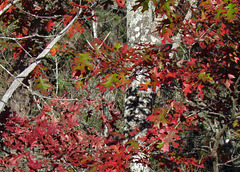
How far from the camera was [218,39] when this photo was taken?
2.18m

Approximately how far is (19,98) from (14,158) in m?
4.33

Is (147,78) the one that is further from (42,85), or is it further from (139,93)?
(42,85)

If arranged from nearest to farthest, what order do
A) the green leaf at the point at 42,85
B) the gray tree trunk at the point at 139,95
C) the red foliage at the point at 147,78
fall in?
the red foliage at the point at 147,78 < the green leaf at the point at 42,85 < the gray tree trunk at the point at 139,95

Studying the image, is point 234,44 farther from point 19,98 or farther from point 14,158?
point 19,98

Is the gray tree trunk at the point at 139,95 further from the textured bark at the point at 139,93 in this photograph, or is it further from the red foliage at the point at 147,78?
the red foliage at the point at 147,78

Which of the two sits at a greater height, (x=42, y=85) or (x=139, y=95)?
(x=42, y=85)

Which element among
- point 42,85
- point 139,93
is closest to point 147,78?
point 139,93

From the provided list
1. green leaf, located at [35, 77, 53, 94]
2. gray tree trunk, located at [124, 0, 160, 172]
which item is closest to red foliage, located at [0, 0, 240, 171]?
green leaf, located at [35, 77, 53, 94]

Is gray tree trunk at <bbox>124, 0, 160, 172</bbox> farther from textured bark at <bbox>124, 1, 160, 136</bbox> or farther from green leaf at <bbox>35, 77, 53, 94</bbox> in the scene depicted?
green leaf at <bbox>35, 77, 53, 94</bbox>

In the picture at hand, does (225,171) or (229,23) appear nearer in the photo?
(229,23)

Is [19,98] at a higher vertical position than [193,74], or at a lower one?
lower

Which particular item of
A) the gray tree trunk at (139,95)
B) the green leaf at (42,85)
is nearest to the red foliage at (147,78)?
the green leaf at (42,85)

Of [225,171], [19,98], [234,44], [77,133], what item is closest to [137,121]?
[77,133]

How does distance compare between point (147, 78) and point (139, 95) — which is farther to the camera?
point (139, 95)
